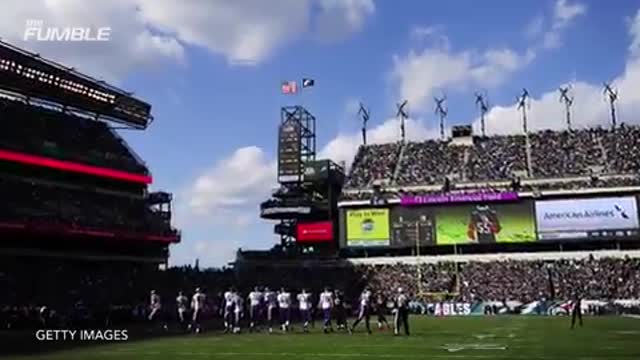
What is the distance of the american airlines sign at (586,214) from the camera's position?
70.7 metres

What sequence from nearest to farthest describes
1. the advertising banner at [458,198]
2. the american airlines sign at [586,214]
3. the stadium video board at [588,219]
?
1. the stadium video board at [588,219]
2. the american airlines sign at [586,214]
3. the advertising banner at [458,198]

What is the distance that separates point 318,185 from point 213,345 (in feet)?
217

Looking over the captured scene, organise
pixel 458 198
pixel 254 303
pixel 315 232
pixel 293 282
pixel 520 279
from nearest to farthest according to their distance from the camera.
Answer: pixel 254 303 < pixel 520 279 < pixel 458 198 < pixel 293 282 < pixel 315 232

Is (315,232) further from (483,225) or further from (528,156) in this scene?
(528,156)

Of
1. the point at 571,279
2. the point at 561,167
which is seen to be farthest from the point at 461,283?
the point at 561,167

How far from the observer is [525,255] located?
7325 cm

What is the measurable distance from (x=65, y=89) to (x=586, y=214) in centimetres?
4755

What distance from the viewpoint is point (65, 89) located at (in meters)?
61.4

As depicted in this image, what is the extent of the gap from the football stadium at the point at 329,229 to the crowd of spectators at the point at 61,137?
0.55 feet

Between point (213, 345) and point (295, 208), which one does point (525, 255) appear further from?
point (213, 345)

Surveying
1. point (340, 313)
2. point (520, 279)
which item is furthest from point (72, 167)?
point (520, 279)

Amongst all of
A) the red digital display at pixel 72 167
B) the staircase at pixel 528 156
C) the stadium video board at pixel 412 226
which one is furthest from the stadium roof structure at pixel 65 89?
the staircase at pixel 528 156

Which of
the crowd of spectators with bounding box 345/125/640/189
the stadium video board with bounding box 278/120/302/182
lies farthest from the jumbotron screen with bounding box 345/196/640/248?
the stadium video board with bounding box 278/120/302/182

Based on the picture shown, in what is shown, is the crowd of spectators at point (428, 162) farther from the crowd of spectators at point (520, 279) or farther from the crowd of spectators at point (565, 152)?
the crowd of spectators at point (520, 279)
